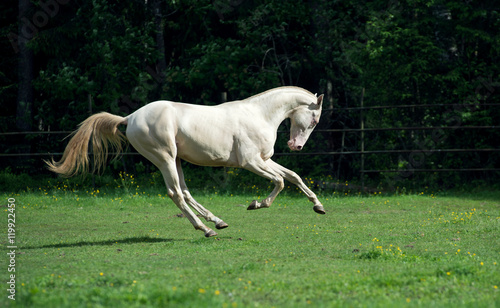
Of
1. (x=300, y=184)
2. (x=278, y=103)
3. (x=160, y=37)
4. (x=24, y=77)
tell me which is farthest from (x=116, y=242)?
Answer: (x=24, y=77)

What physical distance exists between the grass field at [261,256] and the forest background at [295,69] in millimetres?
3098

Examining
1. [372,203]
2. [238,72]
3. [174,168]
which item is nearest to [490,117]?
[372,203]

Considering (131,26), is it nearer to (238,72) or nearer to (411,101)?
(238,72)

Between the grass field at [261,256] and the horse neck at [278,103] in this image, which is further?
the horse neck at [278,103]

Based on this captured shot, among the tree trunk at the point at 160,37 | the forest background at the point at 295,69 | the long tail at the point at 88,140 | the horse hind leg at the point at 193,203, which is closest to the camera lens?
the long tail at the point at 88,140

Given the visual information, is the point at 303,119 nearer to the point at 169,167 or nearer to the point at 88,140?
the point at 169,167

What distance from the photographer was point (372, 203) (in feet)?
39.3

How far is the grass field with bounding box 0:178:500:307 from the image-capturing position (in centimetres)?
434

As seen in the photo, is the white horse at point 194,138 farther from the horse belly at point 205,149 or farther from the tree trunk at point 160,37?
the tree trunk at point 160,37

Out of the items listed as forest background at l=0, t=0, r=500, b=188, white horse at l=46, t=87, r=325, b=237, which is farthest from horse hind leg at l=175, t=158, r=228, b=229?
forest background at l=0, t=0, r=500, b=188

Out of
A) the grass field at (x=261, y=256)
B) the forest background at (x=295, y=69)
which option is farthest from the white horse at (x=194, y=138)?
the forest background at (x=295, y=69)

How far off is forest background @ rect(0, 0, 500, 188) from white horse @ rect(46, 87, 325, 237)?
5.28 m

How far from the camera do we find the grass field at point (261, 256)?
4344 millimetres

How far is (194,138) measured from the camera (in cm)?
764
